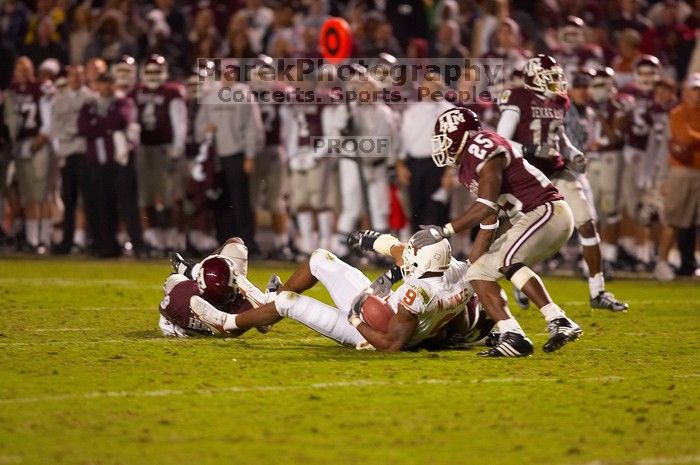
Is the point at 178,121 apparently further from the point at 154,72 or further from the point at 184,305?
the point at 184,305

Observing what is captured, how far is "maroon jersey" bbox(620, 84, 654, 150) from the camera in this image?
562 inches

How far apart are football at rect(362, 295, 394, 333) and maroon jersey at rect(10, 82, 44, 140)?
31.3 feet

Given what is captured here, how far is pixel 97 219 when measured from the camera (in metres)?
15.9

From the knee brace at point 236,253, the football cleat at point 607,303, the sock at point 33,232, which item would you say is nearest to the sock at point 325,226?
the sock at point 33,232

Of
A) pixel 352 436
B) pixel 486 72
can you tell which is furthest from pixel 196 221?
pixel 352 436

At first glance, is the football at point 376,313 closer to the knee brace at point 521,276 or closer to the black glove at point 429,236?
the black glove at point 429,236

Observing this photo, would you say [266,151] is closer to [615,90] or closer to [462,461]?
[615,90]

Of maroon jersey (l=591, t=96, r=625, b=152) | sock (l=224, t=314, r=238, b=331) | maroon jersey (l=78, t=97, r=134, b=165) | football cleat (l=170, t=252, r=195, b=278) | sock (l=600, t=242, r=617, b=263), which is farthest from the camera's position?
maroon jersey (l=78, t=97, r=134, b=165)

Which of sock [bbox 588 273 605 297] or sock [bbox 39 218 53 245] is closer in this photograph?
sock [bbox 588 273 605 297]

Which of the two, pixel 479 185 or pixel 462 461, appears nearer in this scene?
pixel 462 461

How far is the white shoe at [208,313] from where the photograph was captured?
26.6 ft

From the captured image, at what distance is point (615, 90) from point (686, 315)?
4028 mm

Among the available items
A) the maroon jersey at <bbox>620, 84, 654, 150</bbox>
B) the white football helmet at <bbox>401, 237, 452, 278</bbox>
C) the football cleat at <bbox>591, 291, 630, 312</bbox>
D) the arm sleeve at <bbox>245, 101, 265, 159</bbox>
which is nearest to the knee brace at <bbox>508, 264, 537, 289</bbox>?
the white football helmet at <bbox>401, 237, 452, 278</bbox>

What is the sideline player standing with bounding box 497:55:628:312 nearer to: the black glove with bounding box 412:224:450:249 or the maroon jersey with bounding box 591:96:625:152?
the black glove with bounding box 412:224:450:249
